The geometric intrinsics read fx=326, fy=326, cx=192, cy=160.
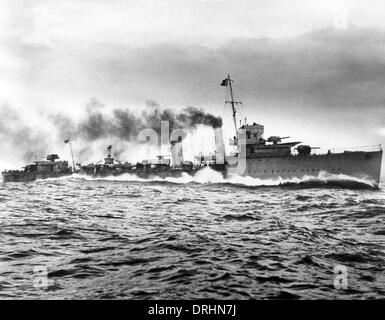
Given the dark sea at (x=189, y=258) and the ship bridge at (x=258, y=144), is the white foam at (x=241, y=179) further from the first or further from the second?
the dark sea at (x=189, y=258)

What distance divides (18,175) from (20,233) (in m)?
70.3

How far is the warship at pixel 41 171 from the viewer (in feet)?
229

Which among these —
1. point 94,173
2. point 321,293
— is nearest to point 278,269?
point 321,293

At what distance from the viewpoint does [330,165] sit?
3931 cm

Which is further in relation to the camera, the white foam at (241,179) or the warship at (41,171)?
the warship at (41,171)

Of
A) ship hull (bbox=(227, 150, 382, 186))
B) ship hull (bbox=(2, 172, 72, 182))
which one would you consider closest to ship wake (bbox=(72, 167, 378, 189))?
ship hull (bbox=(227, 150, 382, 186))

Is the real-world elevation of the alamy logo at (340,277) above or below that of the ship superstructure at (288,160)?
below

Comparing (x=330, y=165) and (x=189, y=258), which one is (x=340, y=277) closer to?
(x=189, y=258)

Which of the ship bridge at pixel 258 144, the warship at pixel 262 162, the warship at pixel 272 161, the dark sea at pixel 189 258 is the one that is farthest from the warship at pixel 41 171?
the dark sea at pixel 189 258

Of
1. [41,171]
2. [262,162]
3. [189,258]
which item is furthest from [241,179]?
[41,171]

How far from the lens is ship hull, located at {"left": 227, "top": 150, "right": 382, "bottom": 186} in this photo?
128ft

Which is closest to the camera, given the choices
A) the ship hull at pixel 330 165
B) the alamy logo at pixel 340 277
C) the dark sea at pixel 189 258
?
the dark sea at pixel 189 258

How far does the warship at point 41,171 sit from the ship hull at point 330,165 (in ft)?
152

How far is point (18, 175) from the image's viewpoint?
2840 inches
